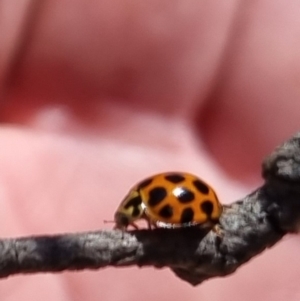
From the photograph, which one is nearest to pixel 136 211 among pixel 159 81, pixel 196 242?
pixel 196 242

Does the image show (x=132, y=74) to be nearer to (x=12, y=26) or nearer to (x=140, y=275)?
(x=12, y=26)

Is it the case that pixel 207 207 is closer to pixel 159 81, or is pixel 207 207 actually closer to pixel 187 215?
pixel 187 215

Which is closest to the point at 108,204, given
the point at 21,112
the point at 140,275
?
the point at 140,275

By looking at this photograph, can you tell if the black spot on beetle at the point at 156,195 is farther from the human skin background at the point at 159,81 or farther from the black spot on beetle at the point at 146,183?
the human skin background at the point at 159,81

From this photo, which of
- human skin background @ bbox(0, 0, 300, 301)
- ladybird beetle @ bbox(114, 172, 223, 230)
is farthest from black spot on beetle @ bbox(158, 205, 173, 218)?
human skin background @ bbox(0, 0, 300, 301)

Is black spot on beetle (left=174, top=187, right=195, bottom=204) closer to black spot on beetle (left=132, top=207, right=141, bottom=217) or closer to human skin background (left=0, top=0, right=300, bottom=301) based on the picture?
black spot on beetle (left=132, top=207, right=141, bottom=217)

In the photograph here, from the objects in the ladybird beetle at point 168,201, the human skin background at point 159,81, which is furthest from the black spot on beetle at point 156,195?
the human skin background at point 159,81
